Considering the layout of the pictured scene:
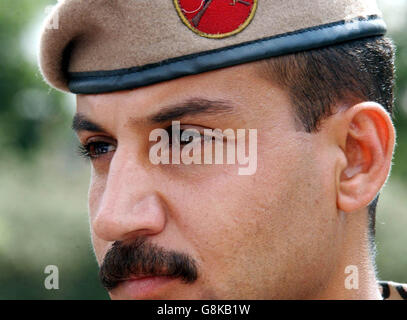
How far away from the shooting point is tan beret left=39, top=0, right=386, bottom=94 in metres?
2.78

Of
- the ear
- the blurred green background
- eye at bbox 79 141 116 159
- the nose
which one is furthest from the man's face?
the blurred green background

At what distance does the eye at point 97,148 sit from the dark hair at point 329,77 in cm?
80

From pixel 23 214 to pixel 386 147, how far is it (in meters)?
10.1

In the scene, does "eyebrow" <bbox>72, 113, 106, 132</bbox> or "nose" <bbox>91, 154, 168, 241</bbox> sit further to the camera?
"eyebrow" <bbox>72, 113, 106, 132</bbox>

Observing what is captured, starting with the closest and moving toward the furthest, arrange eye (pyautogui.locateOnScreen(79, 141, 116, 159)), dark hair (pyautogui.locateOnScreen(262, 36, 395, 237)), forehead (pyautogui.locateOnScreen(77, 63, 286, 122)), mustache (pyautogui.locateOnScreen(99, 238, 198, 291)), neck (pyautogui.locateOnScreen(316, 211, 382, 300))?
mustache (pyautogui.locateOnScreen(99, 238, 198, 291)) < forehead (pyautogui.locateOnScreen(77, 63, 286, 122)) < dark hair (pyautogui.locateOnScreen(262, 36, 395, 237)) < neck (pyautogui.locateOnScreen(316, 211, 382, 300)) < eye (pyautogui.locateOnScreen(79, 141, 116, 159))

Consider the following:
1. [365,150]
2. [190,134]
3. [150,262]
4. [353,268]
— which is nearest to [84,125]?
[190,134]

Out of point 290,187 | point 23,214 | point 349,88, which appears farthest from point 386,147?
point 23,214

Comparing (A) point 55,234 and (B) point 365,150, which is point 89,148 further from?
(A) point 55,234

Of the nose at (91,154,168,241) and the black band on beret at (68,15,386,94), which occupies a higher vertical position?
the black band on beret at (68,15,386,94)

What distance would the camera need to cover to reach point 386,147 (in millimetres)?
2986

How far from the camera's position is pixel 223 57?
2.76 metres

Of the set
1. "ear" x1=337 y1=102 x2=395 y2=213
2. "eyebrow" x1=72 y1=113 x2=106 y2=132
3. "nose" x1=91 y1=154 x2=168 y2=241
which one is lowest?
"nose" x1=91 y1=154 x2=168 y2=241

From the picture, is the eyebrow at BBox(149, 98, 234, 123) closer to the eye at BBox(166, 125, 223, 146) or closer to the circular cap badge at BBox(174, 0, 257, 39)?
the eye at BBox(166, 125, 223, 146)

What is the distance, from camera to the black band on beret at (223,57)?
2.77m
